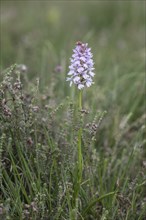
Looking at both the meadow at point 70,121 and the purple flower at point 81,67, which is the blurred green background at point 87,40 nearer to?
the meadow at point 70,121

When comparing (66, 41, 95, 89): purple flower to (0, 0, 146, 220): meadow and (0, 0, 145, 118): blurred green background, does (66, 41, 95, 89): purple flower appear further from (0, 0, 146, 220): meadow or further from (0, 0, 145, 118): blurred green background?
(0, 0, 145, 118): blurred green background

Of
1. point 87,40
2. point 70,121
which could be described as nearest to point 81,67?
point 70,121

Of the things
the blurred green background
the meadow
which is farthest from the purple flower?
the blurred green background

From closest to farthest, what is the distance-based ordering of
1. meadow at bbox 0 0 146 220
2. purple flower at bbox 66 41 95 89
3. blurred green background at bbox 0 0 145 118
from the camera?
purple flower at bbox 66 41 95 89 < meadow at bbox 0 0 146 220 < blurred green background at bbox 0 0 145 118

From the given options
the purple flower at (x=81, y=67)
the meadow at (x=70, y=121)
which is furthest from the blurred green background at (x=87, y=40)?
the purple flower at (x=81, y=67)

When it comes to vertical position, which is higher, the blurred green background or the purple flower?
the blurred green background

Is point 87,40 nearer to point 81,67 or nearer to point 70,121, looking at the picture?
point 70,121

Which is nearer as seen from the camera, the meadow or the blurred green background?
the meadow

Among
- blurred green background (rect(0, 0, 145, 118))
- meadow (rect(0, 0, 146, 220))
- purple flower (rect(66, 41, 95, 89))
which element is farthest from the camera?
blurred green background (rect(0, 0, 145, 118))
